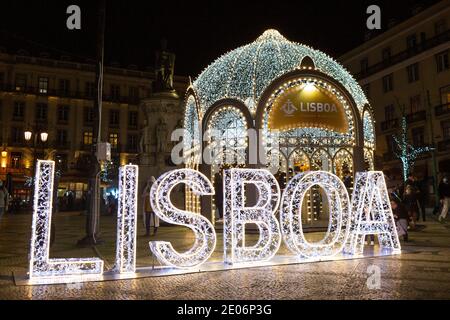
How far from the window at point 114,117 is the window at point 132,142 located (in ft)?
8.44

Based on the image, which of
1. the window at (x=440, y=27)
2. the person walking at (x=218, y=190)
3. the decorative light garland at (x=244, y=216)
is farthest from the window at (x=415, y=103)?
the decorative light garland at (x=244, y=216)

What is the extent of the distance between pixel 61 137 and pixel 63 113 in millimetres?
3205

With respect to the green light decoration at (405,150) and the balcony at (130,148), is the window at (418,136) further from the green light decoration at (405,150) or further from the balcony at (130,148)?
the balcony at (130,148)

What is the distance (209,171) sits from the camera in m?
15.2

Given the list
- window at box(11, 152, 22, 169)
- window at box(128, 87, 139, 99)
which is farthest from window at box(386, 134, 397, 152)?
window at box(11, 152, 22, 169)

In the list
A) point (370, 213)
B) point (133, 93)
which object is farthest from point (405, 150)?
point (133, 93)

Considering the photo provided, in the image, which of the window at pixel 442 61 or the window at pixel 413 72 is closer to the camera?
the window at pixel 442 61

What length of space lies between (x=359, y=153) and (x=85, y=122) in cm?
4805

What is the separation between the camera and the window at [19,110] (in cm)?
5303

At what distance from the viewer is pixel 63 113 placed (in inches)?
2203

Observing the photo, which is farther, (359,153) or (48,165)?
(359,153)

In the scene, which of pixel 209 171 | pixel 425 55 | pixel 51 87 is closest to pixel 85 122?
pixel 51 87

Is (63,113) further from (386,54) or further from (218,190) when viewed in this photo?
(218,190)
